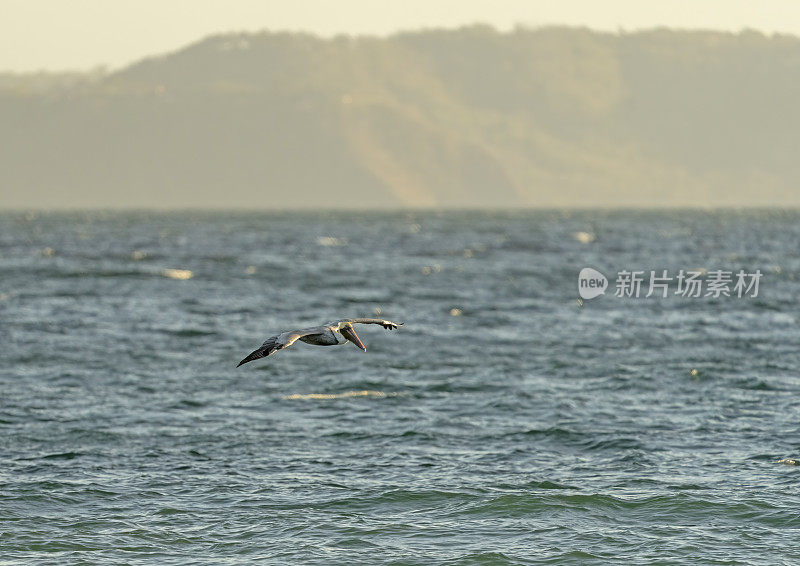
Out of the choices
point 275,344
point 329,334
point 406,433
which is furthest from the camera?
point 406,433

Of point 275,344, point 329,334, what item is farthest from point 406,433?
point 275,344

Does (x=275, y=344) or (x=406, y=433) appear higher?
(x=275, y=344)

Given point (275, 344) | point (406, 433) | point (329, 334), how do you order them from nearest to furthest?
point (275, 344)
point (329, 334)
point (406, 433)

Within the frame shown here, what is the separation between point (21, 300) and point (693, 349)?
36248 millimetres

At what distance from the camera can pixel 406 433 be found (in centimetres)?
2914

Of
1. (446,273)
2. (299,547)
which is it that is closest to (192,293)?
(446,273)

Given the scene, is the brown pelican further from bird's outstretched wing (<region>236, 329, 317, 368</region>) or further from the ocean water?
the ocean water

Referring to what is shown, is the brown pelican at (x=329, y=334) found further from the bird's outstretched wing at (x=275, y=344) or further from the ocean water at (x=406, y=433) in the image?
the ocean water at (x=406, y=433)

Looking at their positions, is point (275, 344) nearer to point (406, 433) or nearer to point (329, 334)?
point (329, 334)

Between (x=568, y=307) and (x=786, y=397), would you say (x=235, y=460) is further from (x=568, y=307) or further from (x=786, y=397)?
(x=568, y=307)

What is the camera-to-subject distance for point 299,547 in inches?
806

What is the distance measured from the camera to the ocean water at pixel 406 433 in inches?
830

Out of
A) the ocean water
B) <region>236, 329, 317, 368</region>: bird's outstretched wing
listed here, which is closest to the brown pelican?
Result: <region>236, 329, 317, 368</region>: bird's outstretched wing

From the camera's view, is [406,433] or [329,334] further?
[406,433]
